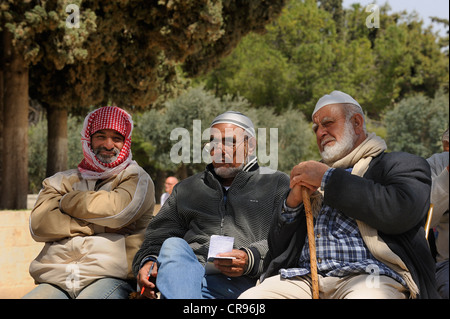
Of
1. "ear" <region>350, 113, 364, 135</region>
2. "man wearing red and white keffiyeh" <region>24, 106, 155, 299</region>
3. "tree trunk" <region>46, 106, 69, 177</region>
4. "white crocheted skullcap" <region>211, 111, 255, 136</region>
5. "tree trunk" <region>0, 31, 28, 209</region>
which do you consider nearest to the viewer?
"ear" <region>350, 113, 364, 135</region>

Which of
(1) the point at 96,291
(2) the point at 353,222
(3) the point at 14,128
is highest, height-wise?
(3) the point at 14,128

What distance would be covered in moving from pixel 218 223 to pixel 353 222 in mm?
970

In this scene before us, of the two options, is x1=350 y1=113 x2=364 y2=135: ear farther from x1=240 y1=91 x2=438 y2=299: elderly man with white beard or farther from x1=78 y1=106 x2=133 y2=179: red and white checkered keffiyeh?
x1=78 y1=106 x2=133 y2=179: red and white checkered keffiyeh

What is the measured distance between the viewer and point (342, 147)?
11.0 feet

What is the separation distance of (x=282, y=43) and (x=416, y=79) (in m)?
12.1

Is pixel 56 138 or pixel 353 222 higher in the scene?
pixel 56 138

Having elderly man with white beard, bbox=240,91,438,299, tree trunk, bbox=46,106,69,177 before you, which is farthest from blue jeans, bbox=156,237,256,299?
tree trunk, bbox=46,106,69,177

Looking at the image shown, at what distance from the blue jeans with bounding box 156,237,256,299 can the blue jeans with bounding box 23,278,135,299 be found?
46cm

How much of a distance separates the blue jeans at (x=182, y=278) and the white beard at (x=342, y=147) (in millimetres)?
1016

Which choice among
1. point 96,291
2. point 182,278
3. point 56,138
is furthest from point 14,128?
point 182,278

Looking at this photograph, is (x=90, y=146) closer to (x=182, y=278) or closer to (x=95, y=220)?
(x=95, y=220)

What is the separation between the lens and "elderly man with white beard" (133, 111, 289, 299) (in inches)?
128

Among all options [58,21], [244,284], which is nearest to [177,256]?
[244,284]

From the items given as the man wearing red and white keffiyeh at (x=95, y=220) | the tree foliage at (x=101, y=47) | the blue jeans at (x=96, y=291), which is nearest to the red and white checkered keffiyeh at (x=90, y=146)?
the man wearing red and white keffiyeh at (x=95, y=220)
